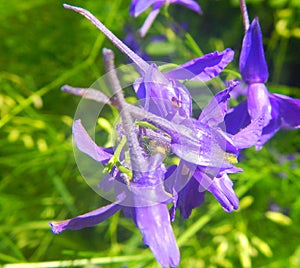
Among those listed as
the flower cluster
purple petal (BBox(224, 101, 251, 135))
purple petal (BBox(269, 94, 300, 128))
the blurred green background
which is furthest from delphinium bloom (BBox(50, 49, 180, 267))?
the blurred green background

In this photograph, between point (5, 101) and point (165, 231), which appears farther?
point (5, 101)

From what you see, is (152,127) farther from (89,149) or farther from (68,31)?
(68,31)

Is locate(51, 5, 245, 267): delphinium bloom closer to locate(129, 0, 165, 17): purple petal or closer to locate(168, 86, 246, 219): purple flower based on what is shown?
locate(168, 86, 246, 219): purple flower

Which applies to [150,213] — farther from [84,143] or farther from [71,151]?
[71,151]

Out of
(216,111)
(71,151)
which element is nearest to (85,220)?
(216,111)

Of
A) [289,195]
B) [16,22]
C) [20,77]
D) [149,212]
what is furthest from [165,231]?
[16,22]
